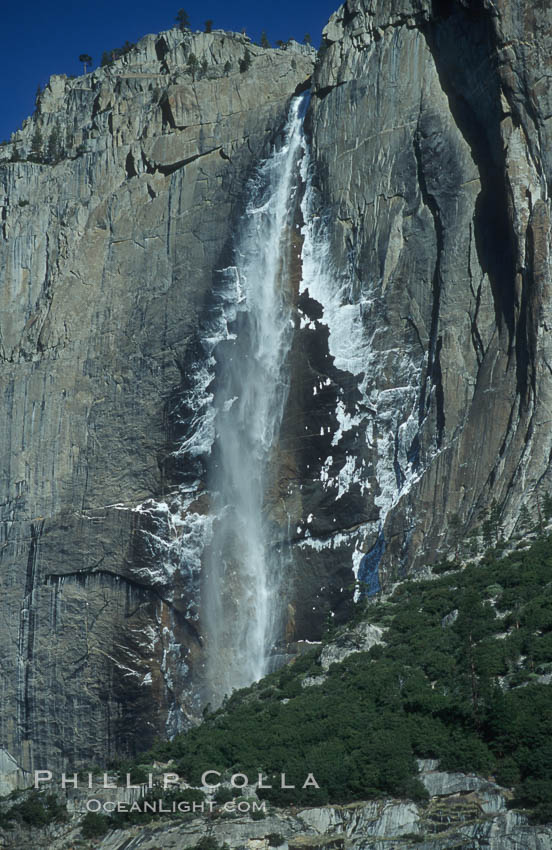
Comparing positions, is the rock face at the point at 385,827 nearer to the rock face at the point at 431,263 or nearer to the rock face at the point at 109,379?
the rock face at the point at 431,263

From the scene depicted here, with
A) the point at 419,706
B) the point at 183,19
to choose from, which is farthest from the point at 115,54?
the point at 419,706

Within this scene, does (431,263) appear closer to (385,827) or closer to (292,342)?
(292,342)

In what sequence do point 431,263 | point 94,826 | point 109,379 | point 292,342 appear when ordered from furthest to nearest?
point 109,379 < point 292,342 < point 431,263 < point 94,826

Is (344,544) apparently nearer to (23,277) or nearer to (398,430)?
(398,430)

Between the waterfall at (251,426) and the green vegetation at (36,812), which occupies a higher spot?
the waterfall at (251,426)

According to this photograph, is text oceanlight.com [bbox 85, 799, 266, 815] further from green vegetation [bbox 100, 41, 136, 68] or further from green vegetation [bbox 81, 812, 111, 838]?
green vegetation [bbox 100, 41, 136, 68]

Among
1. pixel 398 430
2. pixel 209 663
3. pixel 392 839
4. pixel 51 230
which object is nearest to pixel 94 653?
pixel 209 663

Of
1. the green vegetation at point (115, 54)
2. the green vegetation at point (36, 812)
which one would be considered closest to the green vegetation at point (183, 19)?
the green vegetation at point (115, 54)
